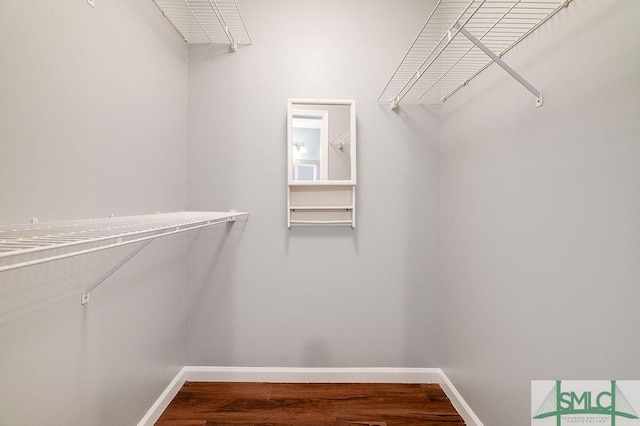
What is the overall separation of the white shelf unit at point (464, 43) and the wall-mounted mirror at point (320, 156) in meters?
0.32

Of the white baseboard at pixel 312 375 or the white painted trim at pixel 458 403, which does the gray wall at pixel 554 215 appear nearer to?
the white painted trim at pixel 458 403

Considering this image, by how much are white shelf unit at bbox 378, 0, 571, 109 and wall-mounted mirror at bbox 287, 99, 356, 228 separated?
0.32 meters

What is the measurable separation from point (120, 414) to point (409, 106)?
2149 millimetres

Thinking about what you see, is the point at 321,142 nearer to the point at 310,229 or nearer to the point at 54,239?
the point at 310,229

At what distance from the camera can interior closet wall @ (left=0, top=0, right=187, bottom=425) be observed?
0.75 meters

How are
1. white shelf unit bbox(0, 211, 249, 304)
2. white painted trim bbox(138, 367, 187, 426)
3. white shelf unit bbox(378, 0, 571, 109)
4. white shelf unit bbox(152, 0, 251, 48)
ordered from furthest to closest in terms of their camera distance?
white shelf unit bbox(152, 0, 251, 48), white painted trim bbox(138, 367, 187, 426), white shelf unit bbox(378, 0, 571, 109), white shelf unit bbox(0, 211, 249, 304)

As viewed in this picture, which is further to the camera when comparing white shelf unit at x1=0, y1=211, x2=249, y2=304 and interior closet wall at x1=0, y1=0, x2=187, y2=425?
interior closet wall at x1=0, y1=0, x2=187, y2=425

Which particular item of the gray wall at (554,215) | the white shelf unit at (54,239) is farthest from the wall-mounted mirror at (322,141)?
the white shelf unit at (54,239)

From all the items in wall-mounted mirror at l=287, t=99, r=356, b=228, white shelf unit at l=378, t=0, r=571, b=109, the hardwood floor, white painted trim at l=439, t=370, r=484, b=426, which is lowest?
the hardwood floor

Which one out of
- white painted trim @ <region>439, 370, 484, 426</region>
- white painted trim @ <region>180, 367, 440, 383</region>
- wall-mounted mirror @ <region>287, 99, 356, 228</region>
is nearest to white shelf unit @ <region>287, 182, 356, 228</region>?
wall-mounted mirror @ <region>287, 99, 356, 228</region>

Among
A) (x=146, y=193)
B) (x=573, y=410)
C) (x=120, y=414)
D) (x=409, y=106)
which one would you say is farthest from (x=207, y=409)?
(x=409, y=106)

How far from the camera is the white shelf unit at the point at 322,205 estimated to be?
174 centimetres

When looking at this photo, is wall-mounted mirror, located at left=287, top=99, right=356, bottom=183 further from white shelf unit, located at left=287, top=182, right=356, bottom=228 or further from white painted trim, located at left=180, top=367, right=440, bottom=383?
white painted trim, located at left=180, top=367, right=440, bottom=383

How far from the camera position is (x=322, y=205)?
175cm
